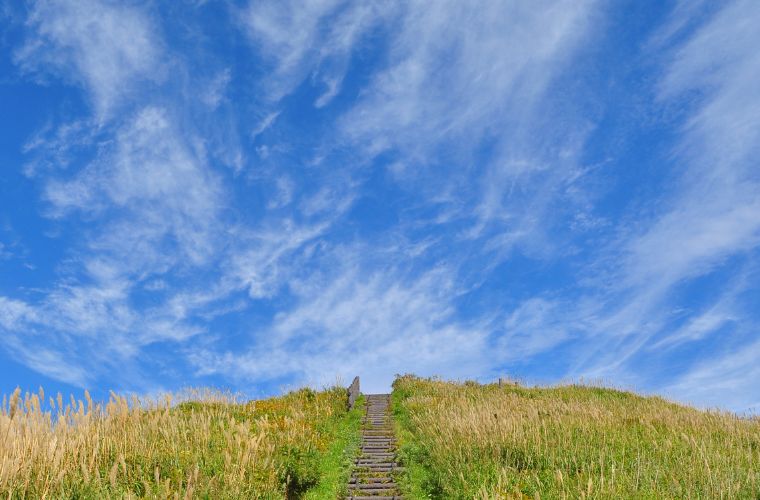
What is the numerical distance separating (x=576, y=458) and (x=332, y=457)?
6.59 metres

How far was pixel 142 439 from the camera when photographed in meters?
9.38

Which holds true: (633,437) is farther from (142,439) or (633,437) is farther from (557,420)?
(142,439)

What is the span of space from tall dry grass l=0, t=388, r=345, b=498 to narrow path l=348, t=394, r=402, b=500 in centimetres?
113

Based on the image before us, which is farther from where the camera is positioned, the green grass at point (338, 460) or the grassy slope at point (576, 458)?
the green grass at point (338, 460)

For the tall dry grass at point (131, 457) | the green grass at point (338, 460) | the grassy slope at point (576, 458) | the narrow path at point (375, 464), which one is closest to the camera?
the tall dry grass at point (131, 457)

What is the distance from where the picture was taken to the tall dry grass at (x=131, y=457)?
7.05 metres

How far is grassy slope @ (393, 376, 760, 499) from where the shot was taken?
880cm

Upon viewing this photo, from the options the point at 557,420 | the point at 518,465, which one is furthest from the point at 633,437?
the point at 518,465

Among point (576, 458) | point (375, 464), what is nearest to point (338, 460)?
point (375, 464)

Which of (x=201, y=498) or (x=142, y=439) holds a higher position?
(x=142, y=439)

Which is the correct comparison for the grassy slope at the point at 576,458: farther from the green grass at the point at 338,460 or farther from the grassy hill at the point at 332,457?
the green grass at the point at 338,460

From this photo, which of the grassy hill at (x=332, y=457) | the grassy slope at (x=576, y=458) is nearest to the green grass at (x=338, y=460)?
the grassy hill at (x=332, y=457)

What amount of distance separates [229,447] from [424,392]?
17.4m

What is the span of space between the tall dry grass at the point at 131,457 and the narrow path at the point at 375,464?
113 cm
